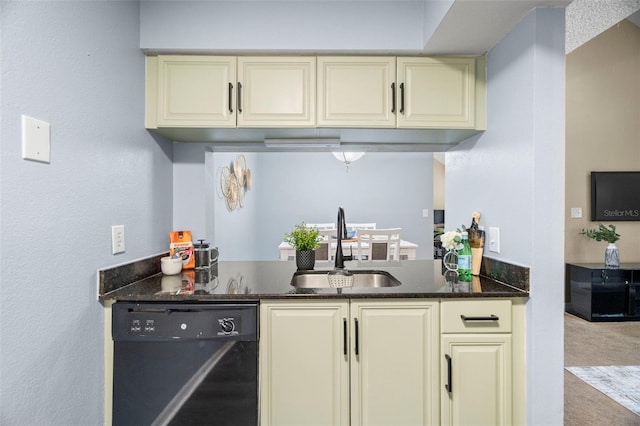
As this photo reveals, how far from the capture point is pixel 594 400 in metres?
2.23

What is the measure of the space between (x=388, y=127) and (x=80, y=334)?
1627mm

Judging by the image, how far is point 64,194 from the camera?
Result: 1233 millimetres

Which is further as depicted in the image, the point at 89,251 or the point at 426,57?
the point at 426,57

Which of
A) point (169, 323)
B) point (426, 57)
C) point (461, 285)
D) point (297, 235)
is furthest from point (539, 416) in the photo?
point (426, 57)

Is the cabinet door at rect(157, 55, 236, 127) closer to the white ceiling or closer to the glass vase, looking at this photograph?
the white ceiling

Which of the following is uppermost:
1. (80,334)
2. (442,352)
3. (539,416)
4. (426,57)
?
(426,57)

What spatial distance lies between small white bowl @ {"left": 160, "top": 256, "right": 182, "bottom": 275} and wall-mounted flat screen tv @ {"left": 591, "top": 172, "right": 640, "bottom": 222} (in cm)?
459

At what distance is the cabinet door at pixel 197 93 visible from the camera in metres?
1.80

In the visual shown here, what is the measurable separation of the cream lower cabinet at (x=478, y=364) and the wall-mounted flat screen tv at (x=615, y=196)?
11.9ft

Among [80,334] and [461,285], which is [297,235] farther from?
[80,334]

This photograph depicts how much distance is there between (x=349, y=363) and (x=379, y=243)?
2.70 metres

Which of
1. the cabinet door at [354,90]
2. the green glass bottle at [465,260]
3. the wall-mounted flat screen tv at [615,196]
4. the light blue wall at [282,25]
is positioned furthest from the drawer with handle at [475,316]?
the wall-mounted flat screen tv at [615,196]

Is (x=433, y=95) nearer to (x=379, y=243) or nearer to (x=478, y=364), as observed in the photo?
(x=478, y=364)

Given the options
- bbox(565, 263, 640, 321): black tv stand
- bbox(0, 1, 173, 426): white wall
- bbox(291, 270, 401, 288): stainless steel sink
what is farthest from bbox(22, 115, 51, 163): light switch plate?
bbox(565, 263, 640, 321): black tv stand
